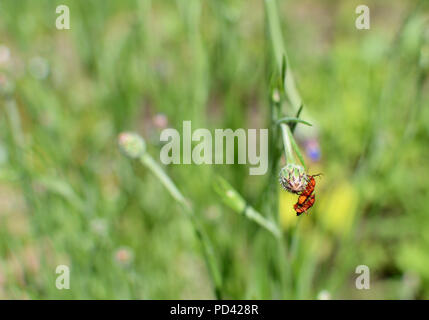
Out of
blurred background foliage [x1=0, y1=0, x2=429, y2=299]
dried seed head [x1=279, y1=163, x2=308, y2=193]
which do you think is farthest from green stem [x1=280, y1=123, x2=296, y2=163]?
blurred background foliage [x1=0, y1=0, x2=429, y2=299]

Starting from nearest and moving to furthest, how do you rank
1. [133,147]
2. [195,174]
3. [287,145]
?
[287,145], [133,147], [195,174]

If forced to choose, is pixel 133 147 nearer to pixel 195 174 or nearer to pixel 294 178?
pixel 294 178


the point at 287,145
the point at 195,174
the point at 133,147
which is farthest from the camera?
the point at 195,174

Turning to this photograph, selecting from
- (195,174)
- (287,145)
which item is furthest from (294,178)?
(195,174)

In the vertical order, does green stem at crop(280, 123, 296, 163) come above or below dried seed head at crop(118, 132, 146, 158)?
below

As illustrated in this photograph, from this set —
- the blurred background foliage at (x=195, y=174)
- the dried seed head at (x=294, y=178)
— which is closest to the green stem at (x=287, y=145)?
the dried seed head at (x=294, y=178)

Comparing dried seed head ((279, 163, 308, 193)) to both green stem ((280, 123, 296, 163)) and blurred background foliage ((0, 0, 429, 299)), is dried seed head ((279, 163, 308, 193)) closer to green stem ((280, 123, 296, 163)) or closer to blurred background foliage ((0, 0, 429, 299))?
green stem ((280, 123, 296, 163))
